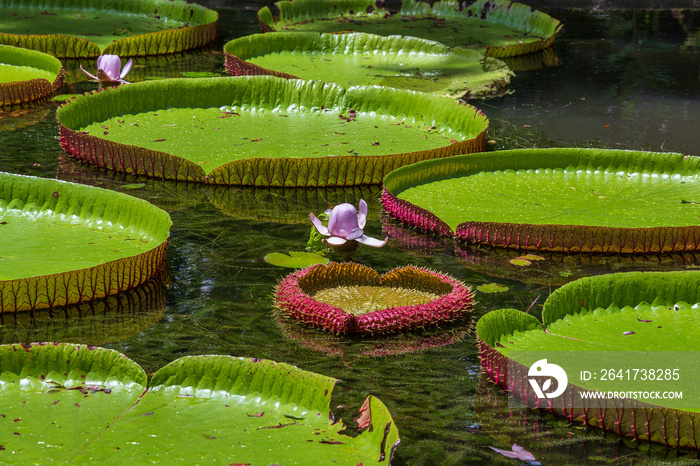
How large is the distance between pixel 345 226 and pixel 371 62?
14.5 feet

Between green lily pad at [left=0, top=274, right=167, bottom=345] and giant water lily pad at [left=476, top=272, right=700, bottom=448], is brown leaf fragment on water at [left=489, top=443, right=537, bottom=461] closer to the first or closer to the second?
giant water lily pad at [left=476, top=272, right=700, bottom=448]

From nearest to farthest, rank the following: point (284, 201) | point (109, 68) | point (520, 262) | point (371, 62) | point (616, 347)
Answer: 1. point (616, 347)
2. point (520, 262)
3. point (284, 201)
4. point (109, 68)
5. point (371, 62)

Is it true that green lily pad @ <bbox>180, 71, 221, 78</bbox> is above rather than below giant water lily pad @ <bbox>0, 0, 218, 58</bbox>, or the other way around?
below

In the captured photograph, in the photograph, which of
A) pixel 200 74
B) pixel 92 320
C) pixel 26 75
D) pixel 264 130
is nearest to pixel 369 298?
pixel 92 320

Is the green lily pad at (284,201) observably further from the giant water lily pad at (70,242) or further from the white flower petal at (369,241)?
the giant water lily pad at (70,242)

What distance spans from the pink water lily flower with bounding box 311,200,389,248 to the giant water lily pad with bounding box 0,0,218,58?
5.36 m

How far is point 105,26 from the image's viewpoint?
9.23 meters

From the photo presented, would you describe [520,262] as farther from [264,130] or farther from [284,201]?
[264,130]

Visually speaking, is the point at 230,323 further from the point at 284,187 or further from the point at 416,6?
the point at 416,6

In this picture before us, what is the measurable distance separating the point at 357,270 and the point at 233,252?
0.78 metres

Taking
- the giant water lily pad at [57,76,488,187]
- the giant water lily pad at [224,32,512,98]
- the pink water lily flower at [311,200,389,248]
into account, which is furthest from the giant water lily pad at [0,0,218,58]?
the pink water lily flower at [311,200,389,248]

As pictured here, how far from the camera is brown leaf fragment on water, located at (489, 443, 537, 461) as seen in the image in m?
2.44

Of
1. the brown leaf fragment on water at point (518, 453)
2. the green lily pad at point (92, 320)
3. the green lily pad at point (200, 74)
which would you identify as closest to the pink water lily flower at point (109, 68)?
the green lily pad at point (200, 74)

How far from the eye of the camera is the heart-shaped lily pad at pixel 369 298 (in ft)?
10.4
